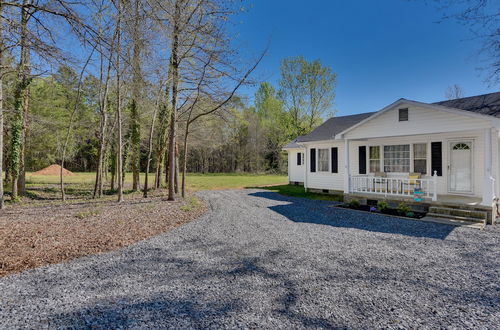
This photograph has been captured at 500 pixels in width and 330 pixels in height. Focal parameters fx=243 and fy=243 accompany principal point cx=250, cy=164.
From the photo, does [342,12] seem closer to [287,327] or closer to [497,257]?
[497,257]

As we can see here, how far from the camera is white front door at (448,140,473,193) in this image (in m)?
8.20

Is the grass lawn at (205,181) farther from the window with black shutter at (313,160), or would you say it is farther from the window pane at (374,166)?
the window pane at (374,166)

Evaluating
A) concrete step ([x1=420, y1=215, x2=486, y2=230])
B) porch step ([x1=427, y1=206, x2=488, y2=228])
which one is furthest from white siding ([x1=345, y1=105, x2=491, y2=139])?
concrete step ([x1=420, y1=215, x2=486, y2=230])

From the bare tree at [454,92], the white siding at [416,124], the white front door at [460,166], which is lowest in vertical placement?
the white front door at [460,166]

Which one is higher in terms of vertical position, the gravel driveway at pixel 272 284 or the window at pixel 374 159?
the window at pixel 374 159

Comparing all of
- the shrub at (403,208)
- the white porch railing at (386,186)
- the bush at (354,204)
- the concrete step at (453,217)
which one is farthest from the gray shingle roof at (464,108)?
the shrub at (403,208)

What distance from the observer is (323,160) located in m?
12.4

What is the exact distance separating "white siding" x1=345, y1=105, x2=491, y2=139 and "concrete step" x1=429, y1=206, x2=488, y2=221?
2.37m

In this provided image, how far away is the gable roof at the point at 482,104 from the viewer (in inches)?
339

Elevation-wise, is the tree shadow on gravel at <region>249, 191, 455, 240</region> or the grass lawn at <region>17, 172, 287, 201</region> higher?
the grass lawn at <region>17, 172, 287, 201</region>

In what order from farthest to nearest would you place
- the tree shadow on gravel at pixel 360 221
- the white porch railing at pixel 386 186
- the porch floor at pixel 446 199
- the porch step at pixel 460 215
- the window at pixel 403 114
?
the white porch railing at pixel 386 186
the window at pixel 403 114
the porch floor at pixel 446 199
the porch step at pixel 460 215
the tree shadow on gravel at pixel 360 221

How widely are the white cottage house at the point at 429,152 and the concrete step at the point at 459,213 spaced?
18 cm

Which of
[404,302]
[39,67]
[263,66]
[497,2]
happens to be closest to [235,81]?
[263,66]

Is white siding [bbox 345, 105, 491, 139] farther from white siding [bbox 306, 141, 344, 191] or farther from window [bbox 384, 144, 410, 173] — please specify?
white siding [bbox 306, 141, 344, 191]
